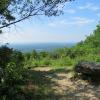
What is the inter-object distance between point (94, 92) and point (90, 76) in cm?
130

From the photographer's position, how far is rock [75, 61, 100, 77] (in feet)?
41.2

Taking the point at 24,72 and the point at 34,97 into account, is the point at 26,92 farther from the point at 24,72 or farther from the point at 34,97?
the point at 24,72

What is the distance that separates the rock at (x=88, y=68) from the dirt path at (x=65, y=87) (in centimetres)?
40

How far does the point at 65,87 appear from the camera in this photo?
12.4m

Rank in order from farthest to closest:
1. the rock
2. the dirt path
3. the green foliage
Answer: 1. the rock
2. the dirt path
3. the green foliage

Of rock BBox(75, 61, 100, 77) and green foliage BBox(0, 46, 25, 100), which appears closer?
green foliage BBox(0, 46, 25, 100)

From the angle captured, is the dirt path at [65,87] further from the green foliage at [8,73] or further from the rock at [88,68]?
the green foliage at [8,73]

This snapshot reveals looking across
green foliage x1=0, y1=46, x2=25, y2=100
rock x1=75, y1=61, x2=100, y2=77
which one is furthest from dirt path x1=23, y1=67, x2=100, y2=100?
green foliage x1=0, y1=46, x2=25, y2=100

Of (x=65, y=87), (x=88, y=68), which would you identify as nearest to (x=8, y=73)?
(x=65, y=87)

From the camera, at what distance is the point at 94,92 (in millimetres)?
11703

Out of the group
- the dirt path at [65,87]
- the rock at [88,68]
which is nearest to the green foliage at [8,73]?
the dirt path at [65,87]

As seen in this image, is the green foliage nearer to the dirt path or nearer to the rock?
the dirt path

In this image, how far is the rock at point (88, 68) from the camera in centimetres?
1256

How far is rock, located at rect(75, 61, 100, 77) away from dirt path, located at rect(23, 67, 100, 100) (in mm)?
404
